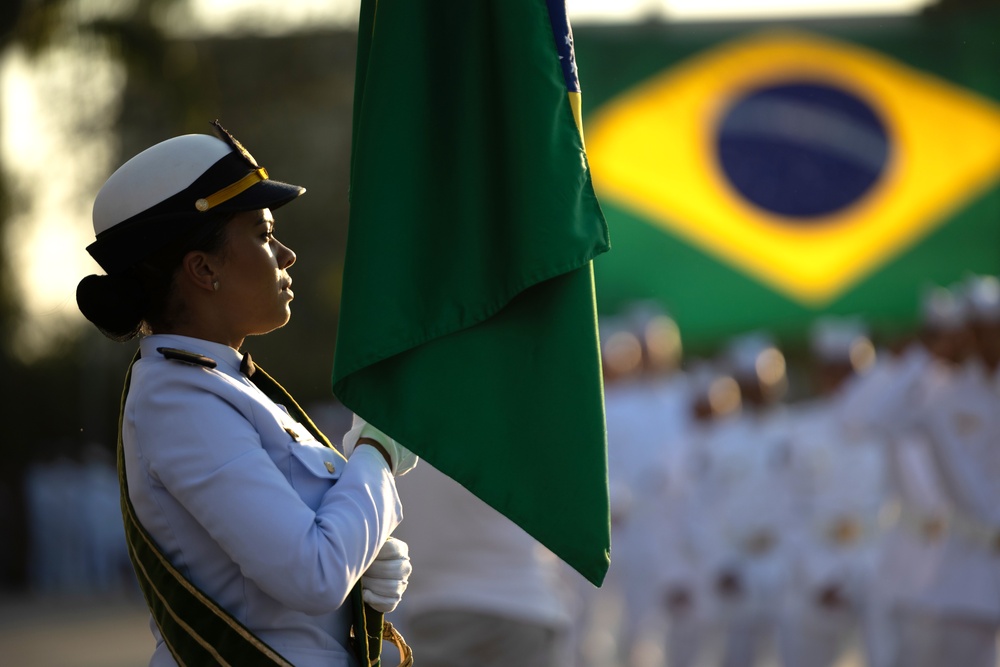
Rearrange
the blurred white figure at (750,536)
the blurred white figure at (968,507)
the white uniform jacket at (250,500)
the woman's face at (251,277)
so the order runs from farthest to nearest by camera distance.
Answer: the blurred white figure at (750,536) → the blurred white figure at (968,507) → the woman's face at (251,277) → the white uniform jacket at (250,500)

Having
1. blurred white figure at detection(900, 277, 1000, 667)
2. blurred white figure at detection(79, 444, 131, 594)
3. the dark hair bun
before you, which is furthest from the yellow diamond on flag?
the dark hair bun

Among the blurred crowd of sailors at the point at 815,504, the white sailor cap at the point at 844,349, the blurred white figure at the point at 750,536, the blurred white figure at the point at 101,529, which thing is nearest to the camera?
the blurred crowd of sailors at the point at 815,504

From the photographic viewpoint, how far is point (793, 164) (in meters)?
17.3

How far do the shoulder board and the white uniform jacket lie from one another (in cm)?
1

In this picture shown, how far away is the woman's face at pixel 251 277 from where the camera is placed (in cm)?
288

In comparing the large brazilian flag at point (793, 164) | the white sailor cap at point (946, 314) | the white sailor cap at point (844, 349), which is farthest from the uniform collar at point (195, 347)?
the large brazilian flag at point (793, 164)

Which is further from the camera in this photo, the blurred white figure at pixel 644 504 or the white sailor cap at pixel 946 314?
the blurred white figure at pixel 644 504

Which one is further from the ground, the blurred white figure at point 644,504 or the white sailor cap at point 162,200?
the white sailor cap at point 162,200

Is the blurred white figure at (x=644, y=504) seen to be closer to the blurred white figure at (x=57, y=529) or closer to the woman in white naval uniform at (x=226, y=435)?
the woman in white naval uniform at (x=226, y=435)

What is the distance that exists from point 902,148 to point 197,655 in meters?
15.9

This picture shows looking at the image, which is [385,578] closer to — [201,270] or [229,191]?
[201,270]

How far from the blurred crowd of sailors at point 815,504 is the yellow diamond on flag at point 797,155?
4.05 meters

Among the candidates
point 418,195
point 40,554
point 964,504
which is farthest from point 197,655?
point 40,554

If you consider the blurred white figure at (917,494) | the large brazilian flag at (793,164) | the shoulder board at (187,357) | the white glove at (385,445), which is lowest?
the large brazilian flag at (793,164)
